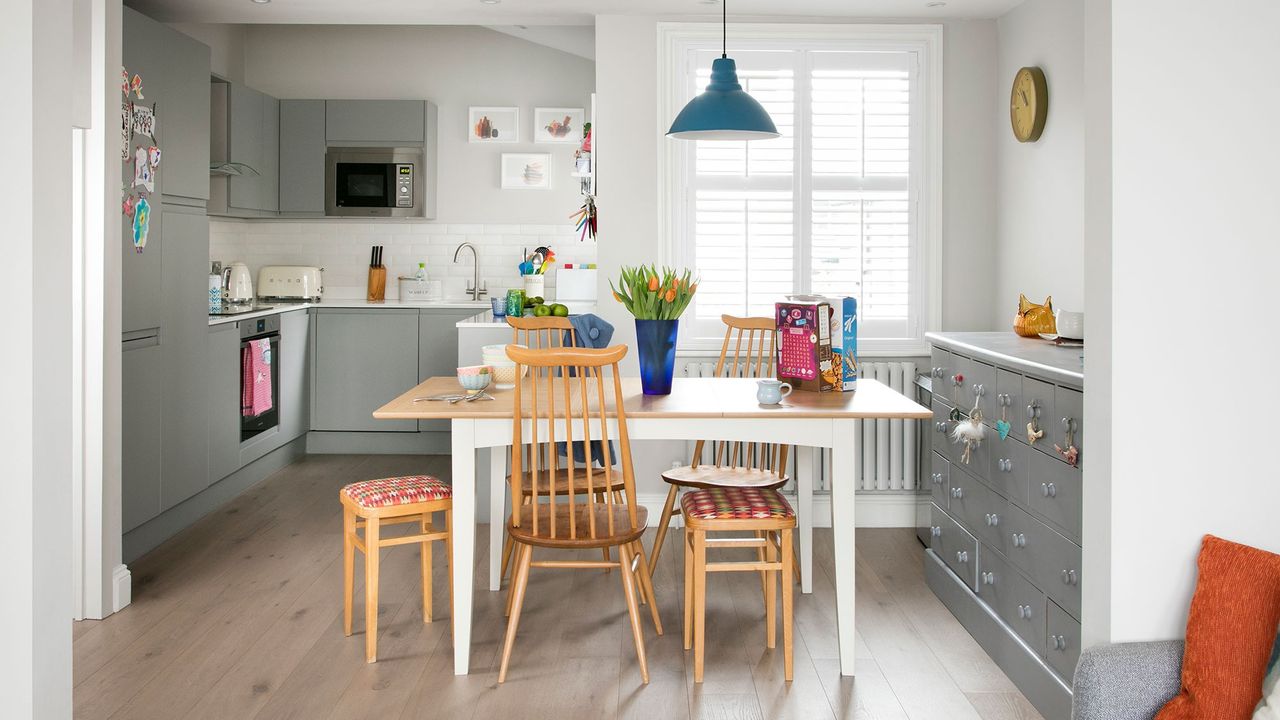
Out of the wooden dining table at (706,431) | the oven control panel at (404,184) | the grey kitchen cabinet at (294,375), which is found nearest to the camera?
the wooden dining table at (706,431)

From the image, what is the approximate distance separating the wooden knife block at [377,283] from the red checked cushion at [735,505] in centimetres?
410

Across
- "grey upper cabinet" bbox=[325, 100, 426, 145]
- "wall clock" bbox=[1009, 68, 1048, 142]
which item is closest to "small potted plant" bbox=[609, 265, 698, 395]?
"wall clock" bbox=[1009, 68, 1048, 142]

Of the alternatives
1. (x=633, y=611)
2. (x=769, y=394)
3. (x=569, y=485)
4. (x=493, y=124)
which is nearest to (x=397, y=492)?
(x=569, y=485)

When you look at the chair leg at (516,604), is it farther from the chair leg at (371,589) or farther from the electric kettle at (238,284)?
the electric kettle at (238,284)

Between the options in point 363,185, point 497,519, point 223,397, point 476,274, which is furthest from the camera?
point 476,274

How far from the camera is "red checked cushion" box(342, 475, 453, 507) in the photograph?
3.31 metres

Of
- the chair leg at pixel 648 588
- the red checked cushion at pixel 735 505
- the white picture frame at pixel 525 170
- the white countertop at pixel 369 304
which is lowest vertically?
the chair leg at pixel 648 588

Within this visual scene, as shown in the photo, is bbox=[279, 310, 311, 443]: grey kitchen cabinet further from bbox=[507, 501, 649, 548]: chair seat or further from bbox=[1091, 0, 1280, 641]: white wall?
bbox=[1091, 0, 1280, 641]: white wall

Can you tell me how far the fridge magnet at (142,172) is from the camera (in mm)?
4135

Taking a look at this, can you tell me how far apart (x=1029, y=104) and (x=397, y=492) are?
3074 millimetres

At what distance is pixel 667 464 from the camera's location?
16.7 feet

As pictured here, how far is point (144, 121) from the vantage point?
4234mm

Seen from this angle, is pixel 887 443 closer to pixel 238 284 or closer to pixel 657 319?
pixel 657 319

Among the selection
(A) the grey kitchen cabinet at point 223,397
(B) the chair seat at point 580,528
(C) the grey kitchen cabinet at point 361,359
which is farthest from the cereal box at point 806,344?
(C) the grey kitchen cabinet at point 361,359
